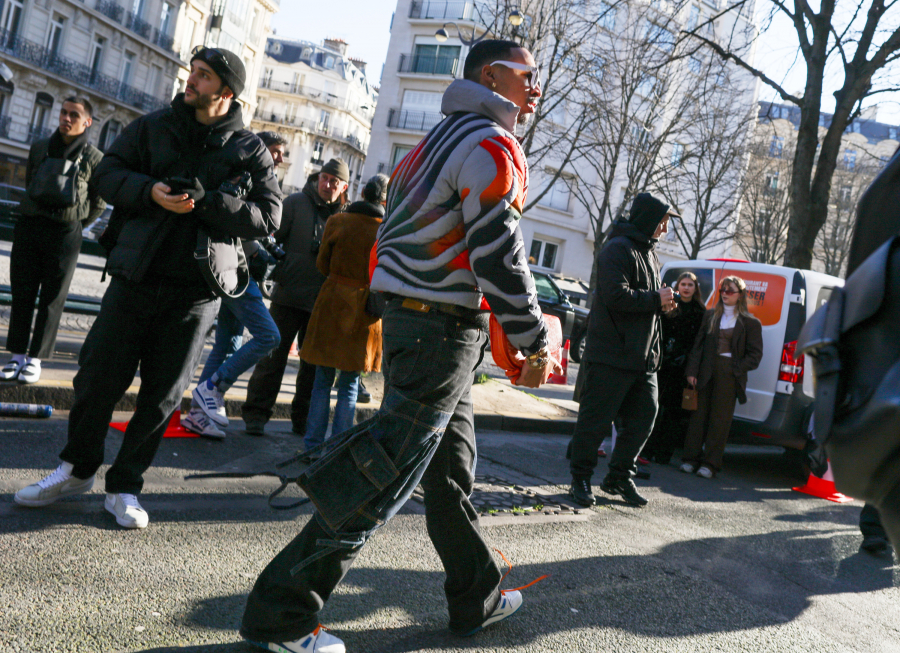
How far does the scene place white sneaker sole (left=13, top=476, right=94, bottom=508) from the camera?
359 cm

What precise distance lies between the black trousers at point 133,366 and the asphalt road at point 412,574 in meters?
0.29

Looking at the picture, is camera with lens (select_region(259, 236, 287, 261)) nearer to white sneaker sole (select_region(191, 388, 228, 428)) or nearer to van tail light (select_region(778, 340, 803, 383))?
white sneaker sole (select_region(191, 388, 228, 428))

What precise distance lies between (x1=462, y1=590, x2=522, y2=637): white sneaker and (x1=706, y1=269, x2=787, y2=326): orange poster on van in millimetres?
5638

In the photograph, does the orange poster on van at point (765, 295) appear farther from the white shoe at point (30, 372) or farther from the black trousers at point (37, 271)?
the white shoe at point (30, 372)

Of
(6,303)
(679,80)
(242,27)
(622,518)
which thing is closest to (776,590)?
(622,518)

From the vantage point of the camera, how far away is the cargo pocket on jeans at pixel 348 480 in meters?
2.57

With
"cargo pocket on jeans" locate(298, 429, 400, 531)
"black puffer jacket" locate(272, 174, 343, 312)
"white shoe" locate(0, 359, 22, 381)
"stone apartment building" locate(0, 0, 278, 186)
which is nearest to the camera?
"cargo pocket on jeans" locate(298, 429, 400, 531)

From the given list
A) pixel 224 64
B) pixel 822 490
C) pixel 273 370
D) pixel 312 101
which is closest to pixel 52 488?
pixel 224 64

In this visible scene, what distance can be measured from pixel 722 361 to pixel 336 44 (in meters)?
91.4

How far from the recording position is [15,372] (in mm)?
5461

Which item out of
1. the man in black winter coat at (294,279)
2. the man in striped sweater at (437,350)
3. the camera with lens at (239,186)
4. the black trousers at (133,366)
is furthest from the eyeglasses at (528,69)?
the man in black winter coat at (294,279)

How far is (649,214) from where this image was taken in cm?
553

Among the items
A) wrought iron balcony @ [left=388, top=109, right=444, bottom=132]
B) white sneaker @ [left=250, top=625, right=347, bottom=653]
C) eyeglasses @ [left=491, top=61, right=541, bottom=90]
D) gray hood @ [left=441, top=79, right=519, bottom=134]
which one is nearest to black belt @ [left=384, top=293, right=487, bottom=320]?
gray hood @ [left=441, top=79, right=519, bottom=134]

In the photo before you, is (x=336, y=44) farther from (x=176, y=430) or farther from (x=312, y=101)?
(x=176, y=430)
